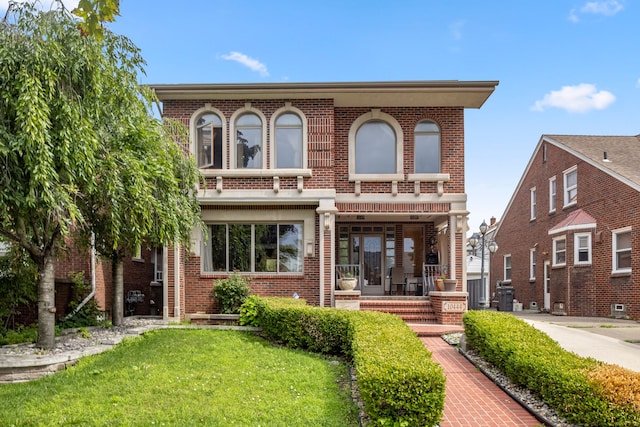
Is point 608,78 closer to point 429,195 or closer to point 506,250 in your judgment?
point 429,195

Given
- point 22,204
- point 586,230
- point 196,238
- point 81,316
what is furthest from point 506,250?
point 22,204

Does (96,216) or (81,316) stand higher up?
(96,216)

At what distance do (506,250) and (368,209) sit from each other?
16.4 metres

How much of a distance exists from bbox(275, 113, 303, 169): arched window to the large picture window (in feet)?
5.89

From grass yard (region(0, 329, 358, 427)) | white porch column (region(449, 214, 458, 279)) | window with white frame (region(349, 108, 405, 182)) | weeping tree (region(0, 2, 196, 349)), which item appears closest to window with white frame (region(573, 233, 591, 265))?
white porch column (region(449, 214, 458, 279))

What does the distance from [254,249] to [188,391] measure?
7.29m

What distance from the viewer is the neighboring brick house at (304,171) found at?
12469mm

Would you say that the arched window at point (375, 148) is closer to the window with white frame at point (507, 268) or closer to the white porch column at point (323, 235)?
the white porch column at point (323, 235)

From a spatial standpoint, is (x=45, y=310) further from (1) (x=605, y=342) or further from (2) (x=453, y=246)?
(1) (x=605, y=342)

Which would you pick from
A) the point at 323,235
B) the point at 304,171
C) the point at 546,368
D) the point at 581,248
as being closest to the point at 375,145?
the point at 304,171

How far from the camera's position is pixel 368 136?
522 inches

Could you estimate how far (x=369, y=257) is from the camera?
15336 mm

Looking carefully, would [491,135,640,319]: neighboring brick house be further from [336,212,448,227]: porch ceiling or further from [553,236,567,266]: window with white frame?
[336,212,448,227]: porch ceiling

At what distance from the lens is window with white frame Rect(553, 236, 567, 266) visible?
19375mm
